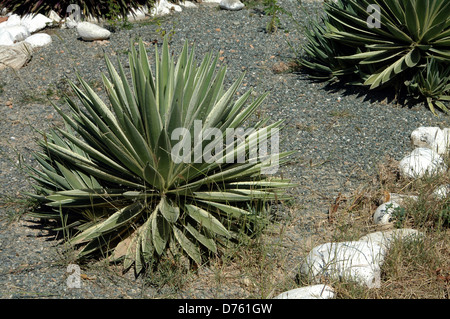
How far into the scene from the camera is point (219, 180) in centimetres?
393

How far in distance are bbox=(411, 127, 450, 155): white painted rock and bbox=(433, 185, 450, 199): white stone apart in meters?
0.73

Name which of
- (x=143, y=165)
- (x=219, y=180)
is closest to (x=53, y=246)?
(x=143, y=165)

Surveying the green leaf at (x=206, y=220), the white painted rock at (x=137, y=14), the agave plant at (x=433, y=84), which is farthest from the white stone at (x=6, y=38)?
the agave plant at (x=433, y=84)

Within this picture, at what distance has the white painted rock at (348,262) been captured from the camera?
352 centimetres

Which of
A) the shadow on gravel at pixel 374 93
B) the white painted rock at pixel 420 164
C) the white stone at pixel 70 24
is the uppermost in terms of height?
the white stone at pixel 70 24

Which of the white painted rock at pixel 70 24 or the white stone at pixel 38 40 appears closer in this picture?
the white stone at pixel 38 40

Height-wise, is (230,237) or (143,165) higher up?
(143,165)

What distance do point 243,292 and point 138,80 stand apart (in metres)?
1.56

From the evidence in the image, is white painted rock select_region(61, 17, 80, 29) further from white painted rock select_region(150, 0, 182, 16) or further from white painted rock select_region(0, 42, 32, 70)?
white painted rock select_region(150, 0, 182, 16)

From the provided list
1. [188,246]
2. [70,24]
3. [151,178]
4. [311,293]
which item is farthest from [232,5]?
[311,293]

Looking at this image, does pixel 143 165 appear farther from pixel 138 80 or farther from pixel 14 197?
pixel 14 197

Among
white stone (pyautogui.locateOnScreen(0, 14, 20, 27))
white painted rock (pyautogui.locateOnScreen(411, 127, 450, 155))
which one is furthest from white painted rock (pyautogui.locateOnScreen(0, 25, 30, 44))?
white painted rock (pyautogui.locateOnScreen(411, 127, 450, 155))

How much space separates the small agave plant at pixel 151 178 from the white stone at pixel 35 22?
13.5 feet

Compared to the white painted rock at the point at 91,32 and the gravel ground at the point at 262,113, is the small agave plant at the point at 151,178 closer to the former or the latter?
the gravel ground at the point at 262,113
